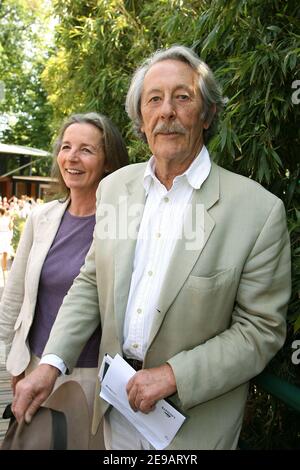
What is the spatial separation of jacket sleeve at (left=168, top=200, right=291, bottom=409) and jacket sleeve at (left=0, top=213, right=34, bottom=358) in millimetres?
1241

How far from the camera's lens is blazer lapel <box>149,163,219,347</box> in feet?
5.76

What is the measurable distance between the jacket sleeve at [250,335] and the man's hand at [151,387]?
3 centimetres

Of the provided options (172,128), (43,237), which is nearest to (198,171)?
(172,128)

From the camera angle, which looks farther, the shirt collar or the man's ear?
the man's ear

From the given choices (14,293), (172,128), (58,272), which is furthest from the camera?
(14,293)

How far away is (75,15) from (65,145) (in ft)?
18.2

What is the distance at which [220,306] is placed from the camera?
5.73 feet

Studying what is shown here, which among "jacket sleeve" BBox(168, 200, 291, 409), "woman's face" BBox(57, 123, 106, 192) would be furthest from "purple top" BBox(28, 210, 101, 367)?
"jacket sleeve" BBox(168, 200, 291, 409)

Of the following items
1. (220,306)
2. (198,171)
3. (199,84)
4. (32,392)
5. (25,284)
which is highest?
(199,84)

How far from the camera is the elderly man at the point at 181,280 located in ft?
5.66

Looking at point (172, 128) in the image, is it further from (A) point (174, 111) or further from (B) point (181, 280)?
(B) point (181, 280)


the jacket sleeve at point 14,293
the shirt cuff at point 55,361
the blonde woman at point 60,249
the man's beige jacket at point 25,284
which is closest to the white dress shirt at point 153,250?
the shirt cuff at point 55,361

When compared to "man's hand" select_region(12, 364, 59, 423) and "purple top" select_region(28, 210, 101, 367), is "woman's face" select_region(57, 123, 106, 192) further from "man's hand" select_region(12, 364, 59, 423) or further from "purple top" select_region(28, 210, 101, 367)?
"man's hand" select_region(12, 364, 59, 423)

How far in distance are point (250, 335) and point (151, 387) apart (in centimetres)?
33
